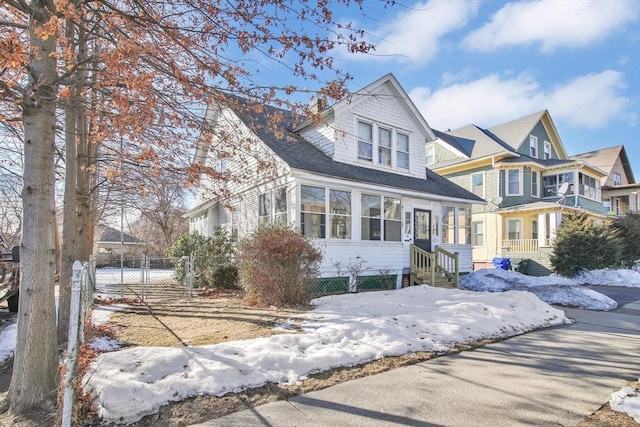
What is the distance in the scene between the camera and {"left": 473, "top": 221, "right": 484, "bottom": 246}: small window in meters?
23.4

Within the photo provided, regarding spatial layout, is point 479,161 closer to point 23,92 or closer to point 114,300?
point 114,300

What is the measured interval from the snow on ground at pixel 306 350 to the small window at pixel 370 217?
14.1ft

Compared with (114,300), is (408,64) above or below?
above

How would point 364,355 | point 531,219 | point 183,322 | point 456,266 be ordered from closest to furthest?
point 364,355 → point 183,322 → point 456,266 → point 531,219

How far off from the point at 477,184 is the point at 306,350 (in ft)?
71.4

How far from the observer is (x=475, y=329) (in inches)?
250

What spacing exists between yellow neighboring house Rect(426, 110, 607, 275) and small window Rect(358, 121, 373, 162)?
38.2 ft

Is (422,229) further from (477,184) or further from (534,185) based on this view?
(534,185)

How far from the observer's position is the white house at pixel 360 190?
11.2 m

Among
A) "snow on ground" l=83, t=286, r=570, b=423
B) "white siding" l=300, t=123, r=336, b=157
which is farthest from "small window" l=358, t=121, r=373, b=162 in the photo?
"snow on ground" l=83, t=286, r=570, b=423

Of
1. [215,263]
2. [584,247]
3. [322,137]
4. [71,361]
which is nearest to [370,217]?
[322,137]

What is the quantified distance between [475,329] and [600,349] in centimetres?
176

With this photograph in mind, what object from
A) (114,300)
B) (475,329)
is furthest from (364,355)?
(114,300)

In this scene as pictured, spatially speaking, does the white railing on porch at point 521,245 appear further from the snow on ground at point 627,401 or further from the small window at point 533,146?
the snow on ground at point 627,401
